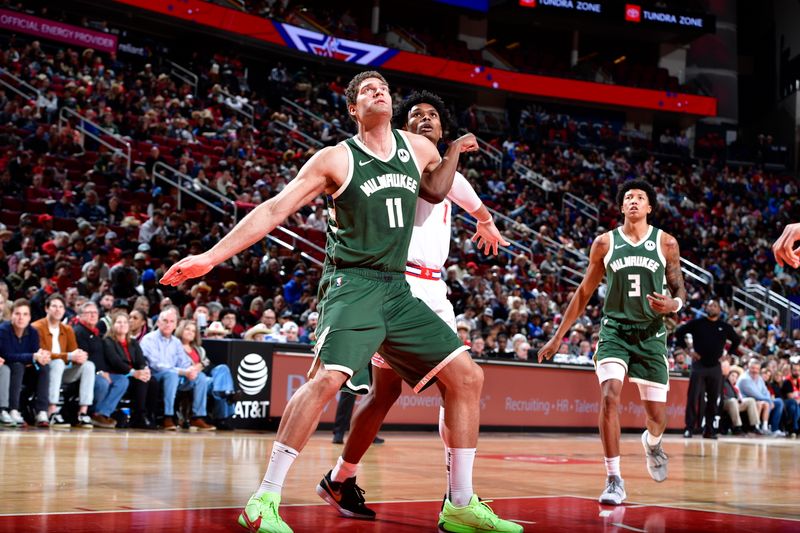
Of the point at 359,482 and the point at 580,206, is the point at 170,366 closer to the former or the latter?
the point at 359,482

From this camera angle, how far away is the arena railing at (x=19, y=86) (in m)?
19.3

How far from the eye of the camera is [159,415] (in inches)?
481

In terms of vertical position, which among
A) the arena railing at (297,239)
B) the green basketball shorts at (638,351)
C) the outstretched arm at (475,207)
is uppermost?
the arena railing at (297,239)

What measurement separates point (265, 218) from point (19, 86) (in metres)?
18.2

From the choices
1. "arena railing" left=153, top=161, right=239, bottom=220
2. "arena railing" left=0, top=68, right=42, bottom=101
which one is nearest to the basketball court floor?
"arena railing" left=153, top=161, right=239, bottom=220

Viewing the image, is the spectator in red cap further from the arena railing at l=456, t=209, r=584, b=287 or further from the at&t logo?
the arena railing at l=456, t=209, r=584, b=287

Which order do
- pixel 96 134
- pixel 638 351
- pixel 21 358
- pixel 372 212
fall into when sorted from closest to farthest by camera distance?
pixel 372 212 < pixel 638 351 < pixel 21 358 < pixel 96 134

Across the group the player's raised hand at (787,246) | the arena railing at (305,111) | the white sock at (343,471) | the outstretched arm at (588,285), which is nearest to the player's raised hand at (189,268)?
the white sock at (343,471)

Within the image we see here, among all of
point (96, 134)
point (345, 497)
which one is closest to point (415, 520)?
point (345, 497)

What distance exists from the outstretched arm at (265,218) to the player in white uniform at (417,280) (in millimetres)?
1073

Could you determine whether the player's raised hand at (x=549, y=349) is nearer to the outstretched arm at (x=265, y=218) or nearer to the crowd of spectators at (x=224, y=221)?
the outstretched arm at (x=265, y=218)

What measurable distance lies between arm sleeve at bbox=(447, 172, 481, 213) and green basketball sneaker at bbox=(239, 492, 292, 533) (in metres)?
2.17

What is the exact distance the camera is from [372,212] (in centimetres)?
443

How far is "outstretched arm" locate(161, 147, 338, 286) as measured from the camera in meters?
4.02
